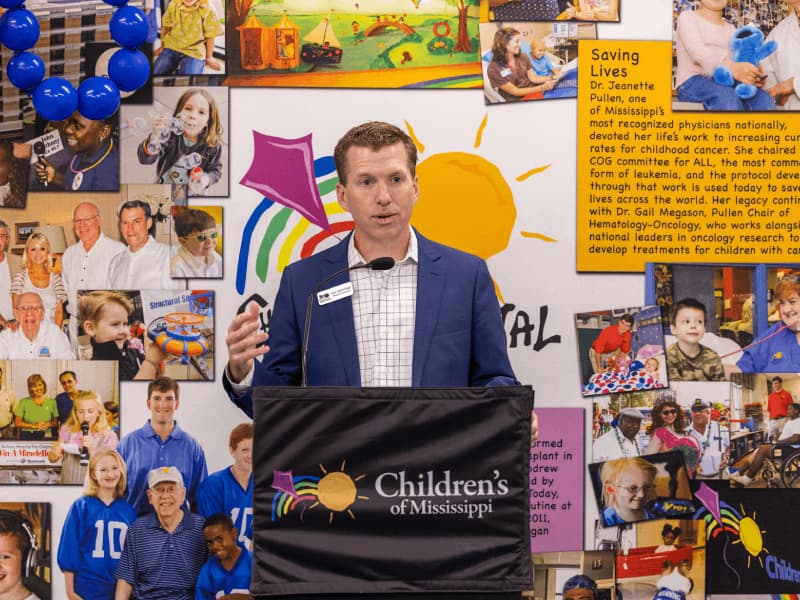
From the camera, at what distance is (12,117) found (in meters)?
2.78

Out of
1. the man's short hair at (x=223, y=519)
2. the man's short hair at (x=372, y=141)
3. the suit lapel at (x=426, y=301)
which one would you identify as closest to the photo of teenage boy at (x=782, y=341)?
the suit lapel at (x=426, y=301)

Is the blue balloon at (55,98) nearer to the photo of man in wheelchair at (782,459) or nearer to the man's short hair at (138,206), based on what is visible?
the man's short hair at (138,206)

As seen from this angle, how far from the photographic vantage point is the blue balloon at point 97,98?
262 centimetres

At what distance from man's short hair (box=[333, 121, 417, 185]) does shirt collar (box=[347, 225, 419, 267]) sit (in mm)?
164

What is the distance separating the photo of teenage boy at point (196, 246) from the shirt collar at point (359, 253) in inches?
22.6

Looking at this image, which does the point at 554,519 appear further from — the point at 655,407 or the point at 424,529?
the point at 424,529

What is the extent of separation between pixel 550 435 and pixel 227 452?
1025 mm

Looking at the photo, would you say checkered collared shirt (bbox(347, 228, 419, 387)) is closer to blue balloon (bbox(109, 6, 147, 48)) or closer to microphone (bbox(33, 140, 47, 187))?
blue balloon (bbox(109, 6, 147, 48))

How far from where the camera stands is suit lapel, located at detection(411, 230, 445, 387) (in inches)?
87.8

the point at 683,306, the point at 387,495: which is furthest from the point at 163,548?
the point at 683,306

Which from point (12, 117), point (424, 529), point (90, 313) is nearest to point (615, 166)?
point (424, 529)

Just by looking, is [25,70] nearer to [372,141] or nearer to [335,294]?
[372,141]

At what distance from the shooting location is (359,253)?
239 centimetres

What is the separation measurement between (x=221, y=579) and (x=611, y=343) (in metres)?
1.44
